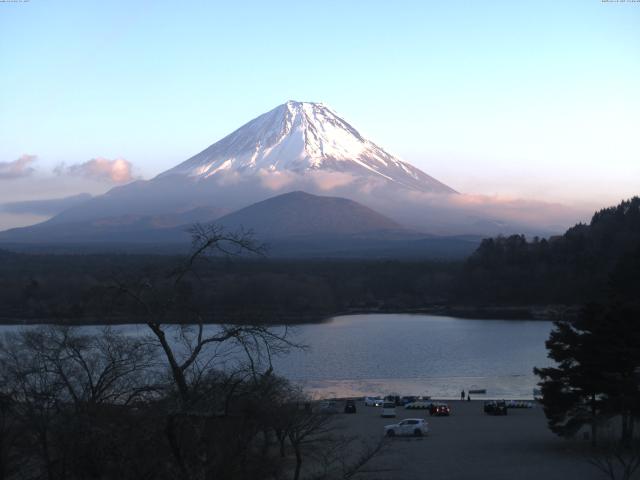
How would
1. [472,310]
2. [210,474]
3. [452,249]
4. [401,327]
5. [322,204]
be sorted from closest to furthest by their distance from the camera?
1. [210,474]
2. [401,327]
3. [472,310]
4. [452,249]
5. [322,204]

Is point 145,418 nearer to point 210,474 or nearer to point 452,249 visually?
point 210,474

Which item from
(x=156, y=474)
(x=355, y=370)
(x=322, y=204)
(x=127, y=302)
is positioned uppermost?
(x=322, y=204)

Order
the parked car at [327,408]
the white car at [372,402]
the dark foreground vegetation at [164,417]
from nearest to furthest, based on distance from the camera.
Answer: the dark foreground vegetation at [164,417] < the parked car at [327,408] < the white car at [372,402]

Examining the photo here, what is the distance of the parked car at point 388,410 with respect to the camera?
47.9 feet

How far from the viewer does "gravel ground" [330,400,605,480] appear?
397 inches

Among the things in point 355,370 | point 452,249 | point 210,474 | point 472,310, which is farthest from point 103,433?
point 452,249

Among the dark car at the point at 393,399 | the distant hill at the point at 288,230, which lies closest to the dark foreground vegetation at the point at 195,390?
the dark car at the point at 393,399

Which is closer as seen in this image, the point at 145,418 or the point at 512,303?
the point at 145,418

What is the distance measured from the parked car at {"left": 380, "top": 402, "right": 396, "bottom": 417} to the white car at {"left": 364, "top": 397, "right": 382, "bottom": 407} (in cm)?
77

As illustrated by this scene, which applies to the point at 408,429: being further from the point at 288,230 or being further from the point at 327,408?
the point at 288,230

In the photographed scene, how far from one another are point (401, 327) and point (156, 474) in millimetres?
27341

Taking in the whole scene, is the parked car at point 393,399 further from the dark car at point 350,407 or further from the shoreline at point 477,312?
the shoreline at point 477,312

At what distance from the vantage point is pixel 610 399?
425 inches

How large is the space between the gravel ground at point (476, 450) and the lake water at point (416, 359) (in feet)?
10.0
